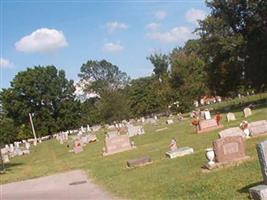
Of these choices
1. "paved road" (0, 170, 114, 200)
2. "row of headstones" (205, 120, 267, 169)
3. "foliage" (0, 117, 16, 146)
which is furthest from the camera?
"foliage" (0, 117, 16, 146)

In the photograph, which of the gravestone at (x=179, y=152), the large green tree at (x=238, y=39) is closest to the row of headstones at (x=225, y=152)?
the gravestone at (x=179, y=152)

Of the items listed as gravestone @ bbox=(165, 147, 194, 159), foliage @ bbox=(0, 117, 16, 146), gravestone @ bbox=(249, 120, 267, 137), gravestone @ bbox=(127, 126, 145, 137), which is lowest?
gravestone @ bbox=(165, 147, 194, 159)

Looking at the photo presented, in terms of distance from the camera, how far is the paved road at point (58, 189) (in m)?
16.0

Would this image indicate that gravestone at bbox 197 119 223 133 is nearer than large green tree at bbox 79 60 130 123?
Yes

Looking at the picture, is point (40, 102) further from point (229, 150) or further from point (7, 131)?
point (229, 150)

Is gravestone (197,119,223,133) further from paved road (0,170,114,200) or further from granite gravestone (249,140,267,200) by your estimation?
Answer: granite gravestone (249,140,267,200)

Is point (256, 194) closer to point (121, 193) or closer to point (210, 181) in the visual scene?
point (210, 181)

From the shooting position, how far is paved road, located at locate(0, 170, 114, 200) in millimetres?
15985

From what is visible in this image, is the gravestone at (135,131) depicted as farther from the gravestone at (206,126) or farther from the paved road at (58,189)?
the paved road at (58,189)

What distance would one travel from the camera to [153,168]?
19.0 metres

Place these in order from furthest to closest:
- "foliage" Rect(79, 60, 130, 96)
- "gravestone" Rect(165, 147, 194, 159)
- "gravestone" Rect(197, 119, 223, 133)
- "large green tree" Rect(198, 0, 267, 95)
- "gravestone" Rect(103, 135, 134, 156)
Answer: "foliage" Rect(79, 60, 130, 96)
"large green tree" Rect(198, 0, 267, 95)
"gravestone" Rect(197, 119, 223, 133)
"gravestone" Rect(103, 135, 134, 156)
"gravestone" Rect(165, 147, 194, 159)

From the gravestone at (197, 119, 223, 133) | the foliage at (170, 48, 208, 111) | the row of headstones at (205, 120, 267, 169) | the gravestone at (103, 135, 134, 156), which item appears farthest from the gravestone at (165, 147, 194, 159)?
the foliage at (170, 48, 208, 111)

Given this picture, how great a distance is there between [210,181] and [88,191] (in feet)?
16.1

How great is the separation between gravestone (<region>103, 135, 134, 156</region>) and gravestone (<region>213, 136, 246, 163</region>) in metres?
16.5
